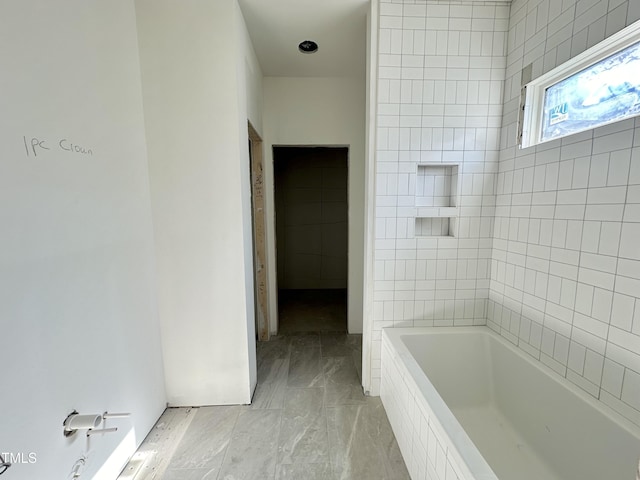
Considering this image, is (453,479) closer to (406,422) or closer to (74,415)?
(406,422)

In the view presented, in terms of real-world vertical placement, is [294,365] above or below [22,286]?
below

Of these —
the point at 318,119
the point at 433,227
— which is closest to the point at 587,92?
the point at 433,227

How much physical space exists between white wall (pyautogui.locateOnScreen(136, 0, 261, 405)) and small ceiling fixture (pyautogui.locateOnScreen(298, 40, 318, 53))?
501 millimetres

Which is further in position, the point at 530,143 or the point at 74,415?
the point at 530,143

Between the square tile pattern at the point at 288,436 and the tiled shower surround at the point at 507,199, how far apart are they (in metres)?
0.37

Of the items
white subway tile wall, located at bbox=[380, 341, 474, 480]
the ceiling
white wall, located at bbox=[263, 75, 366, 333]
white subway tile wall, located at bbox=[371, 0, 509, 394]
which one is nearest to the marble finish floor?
white wall, located at bbox=[263, 75, 366, 333]

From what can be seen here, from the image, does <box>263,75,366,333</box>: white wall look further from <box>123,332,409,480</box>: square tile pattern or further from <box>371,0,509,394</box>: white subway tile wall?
<box>123,332,409,480</box>: square tile pattern

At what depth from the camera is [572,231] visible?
135cm

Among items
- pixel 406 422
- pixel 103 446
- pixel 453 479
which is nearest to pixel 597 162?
pixel 453 479

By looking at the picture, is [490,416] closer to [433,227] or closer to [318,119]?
[433,227]

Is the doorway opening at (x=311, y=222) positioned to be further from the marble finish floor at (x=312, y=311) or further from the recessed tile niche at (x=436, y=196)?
the recessed tile niche at (x=436, y=196)

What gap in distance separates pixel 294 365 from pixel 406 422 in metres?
1.17

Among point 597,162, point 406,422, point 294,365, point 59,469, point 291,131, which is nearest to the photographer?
point 59,469

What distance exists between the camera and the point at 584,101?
4.23 feet
